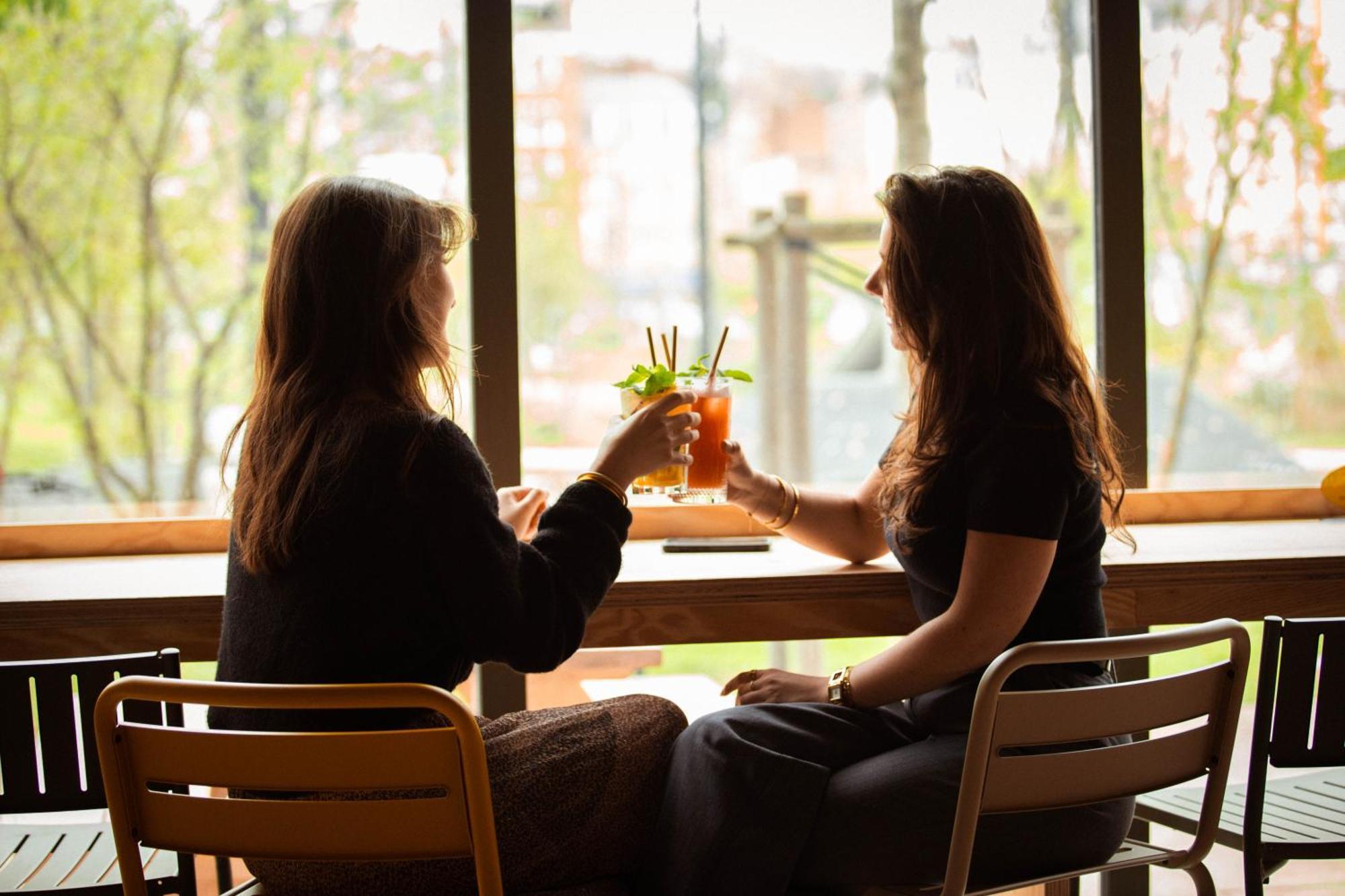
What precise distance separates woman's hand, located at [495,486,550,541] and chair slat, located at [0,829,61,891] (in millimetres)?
769

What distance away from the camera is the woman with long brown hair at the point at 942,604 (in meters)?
1.44

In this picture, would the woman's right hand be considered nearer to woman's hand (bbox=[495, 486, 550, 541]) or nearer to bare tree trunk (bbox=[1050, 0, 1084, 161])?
woman's hand (bbox=[495, 486, 550, 541])

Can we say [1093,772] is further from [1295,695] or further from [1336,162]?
[1336,162]

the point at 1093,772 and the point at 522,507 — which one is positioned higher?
the point at 522,507

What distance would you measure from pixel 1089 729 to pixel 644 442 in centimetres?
67

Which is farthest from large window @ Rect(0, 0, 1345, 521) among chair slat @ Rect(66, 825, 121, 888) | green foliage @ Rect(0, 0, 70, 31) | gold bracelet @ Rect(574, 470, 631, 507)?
chair slat @ Rect(66, 825, 121, 888)

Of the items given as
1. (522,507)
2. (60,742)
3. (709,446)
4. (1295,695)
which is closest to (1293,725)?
(1295,695)

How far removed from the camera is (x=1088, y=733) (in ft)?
4.38

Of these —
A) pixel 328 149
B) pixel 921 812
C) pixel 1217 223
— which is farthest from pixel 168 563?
pixel 1217 223

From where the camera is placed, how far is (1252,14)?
2807 mm

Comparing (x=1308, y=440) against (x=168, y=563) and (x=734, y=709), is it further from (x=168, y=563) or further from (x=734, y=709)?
(x=168, y=563)

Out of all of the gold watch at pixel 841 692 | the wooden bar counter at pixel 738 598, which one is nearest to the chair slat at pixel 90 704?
the wooden bar counter at pixel 738 598

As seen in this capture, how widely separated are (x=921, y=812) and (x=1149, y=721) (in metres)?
0.28

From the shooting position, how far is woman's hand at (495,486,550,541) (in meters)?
1.90
